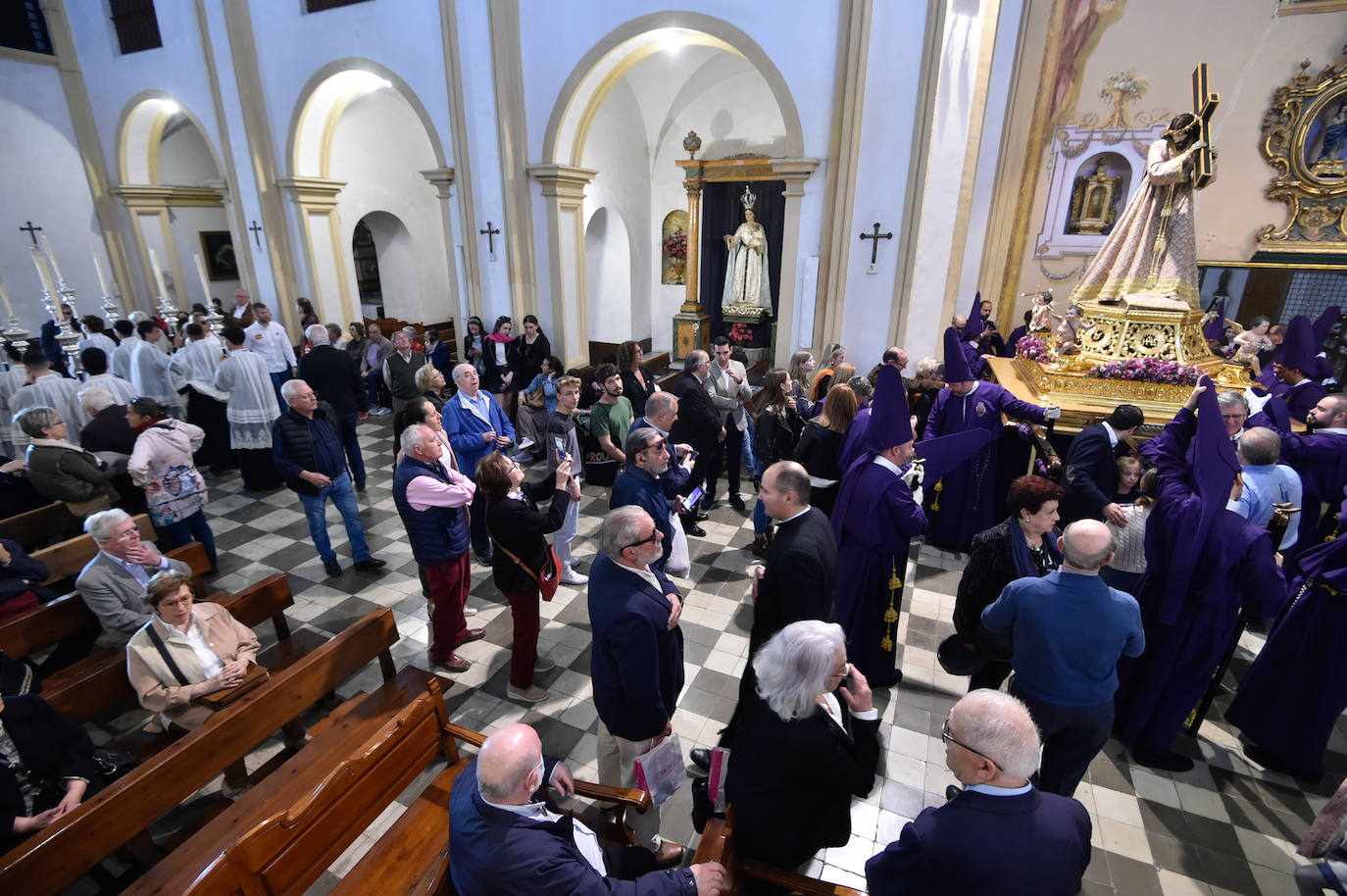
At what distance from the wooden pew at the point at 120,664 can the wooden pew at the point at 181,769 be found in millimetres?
605

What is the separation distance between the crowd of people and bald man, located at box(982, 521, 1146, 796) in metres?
0.01

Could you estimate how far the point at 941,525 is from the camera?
5.66 meters

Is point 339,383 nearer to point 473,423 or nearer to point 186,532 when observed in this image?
point 186,532

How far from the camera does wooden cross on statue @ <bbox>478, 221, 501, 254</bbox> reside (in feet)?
29.7

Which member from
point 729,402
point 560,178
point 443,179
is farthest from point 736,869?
point 443,179

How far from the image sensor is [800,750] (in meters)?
1.91

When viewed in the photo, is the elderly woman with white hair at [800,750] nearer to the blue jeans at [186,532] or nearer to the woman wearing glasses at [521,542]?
the woman wearing glasses at [521,542]

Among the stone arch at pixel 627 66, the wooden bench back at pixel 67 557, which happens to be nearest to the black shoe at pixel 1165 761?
the stone arch at pixel 627 66

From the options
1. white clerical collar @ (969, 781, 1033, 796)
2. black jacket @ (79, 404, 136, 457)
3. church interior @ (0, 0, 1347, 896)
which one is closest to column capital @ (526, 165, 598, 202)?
church interior @ (0, 0, 1347, 896)

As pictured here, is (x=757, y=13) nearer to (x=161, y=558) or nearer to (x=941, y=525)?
(x=941, y=525)

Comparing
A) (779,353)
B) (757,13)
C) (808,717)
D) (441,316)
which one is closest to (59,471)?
(808,717)

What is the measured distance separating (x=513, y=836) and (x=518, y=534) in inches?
71.9

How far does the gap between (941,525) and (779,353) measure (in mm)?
3288

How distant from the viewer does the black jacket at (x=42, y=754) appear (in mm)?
2348
